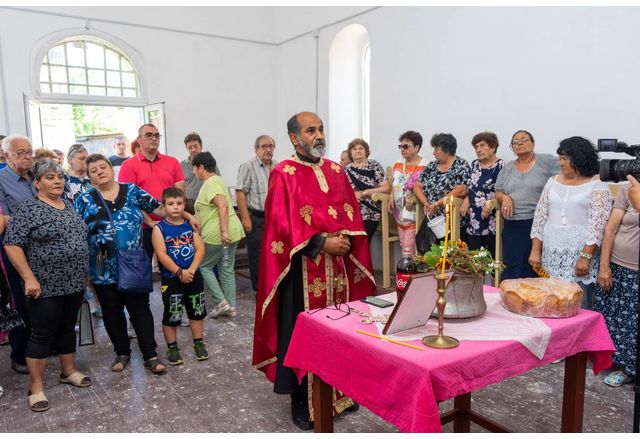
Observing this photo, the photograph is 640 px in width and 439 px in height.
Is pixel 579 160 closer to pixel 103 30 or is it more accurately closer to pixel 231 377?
pixel 231 377

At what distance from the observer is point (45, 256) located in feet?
10.2

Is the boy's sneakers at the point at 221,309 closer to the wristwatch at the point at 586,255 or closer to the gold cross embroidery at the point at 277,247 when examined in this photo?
the gold cross embroidery at the point at 277,247

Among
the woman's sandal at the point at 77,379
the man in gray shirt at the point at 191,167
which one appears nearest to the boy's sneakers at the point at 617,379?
the woman's sandal at the point at 77,379

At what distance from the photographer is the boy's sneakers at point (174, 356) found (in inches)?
150

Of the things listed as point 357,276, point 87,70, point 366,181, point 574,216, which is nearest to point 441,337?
point 357,276

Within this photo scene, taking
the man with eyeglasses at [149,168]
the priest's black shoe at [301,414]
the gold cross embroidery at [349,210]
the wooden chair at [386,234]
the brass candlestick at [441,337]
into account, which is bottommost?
the priest's black shoe at [301,414]

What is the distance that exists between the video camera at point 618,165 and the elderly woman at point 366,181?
3589mm

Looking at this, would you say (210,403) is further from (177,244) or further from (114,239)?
(114,239)

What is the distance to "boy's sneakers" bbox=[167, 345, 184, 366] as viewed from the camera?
382 cm

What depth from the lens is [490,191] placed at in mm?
4707

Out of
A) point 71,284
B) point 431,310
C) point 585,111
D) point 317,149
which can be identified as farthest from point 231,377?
point 585,111

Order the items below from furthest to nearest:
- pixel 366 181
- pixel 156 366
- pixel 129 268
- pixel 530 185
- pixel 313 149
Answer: pixel 366 181 → pixel 530 185 → pixel 156 366 → pixel 129 268 → pixel 313 149

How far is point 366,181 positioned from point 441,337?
4.23 meters

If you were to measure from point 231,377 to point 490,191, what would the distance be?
2683mm
